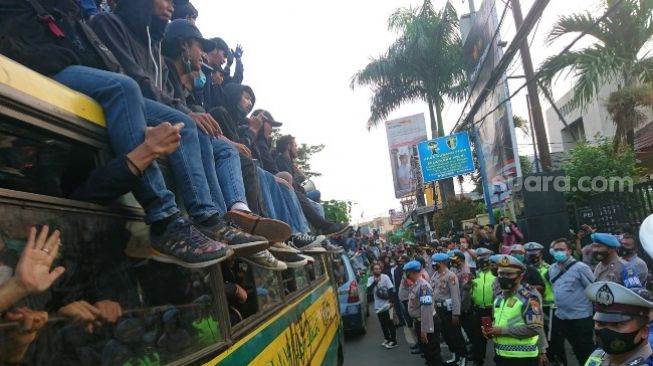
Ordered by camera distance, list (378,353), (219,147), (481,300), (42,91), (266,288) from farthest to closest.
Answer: (378,353) < (481,300) < (266,288) < (219,147) < (42,91)

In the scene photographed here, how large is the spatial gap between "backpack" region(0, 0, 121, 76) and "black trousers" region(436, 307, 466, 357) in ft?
21.9

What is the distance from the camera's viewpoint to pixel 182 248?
2.12 metres

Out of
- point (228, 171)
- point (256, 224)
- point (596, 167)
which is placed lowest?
point (256, 224)

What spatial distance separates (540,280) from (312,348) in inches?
134

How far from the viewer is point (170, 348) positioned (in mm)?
2090

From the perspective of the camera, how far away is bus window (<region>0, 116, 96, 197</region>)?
1.54 metres

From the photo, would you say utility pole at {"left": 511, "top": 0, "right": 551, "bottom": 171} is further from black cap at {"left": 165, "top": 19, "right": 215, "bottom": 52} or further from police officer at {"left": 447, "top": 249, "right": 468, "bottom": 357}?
black cap at {"left": 165, "top": 19, "right": 215, "bottom": 52}

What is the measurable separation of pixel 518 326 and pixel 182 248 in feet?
11.8

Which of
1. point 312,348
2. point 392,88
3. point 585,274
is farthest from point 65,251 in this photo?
point 392,88

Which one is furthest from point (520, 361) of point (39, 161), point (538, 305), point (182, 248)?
point (39, 161)

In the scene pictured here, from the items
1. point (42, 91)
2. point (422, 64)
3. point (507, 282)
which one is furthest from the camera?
point (422, 64)

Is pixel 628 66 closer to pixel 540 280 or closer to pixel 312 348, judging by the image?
pixel 540 280

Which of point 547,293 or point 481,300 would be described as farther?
point 481,300
